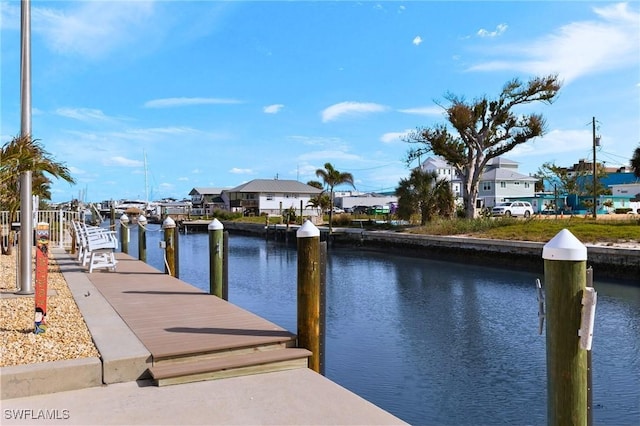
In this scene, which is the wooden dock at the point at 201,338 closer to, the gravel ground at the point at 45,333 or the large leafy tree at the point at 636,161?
the gravel ground at the point at 45,333

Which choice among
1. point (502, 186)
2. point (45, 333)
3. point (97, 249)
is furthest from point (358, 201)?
point (45, 333)

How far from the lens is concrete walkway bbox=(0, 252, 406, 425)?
4250 millimetres

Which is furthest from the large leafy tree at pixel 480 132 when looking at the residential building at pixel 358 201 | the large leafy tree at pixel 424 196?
the residential building at pixel 358 201

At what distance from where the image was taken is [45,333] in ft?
19.4

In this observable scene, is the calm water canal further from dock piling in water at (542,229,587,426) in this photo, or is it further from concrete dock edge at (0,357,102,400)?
concrete dock edge at (0,357,102,400)

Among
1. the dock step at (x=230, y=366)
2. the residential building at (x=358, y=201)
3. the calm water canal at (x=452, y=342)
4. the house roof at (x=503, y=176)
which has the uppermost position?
the house roof at (x=503, y=176)

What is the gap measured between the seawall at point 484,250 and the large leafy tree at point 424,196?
3735 millimetres

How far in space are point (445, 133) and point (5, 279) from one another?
31160 millimetres

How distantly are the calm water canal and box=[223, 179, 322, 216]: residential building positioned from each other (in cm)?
5004

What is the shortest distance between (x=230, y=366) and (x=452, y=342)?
651cm

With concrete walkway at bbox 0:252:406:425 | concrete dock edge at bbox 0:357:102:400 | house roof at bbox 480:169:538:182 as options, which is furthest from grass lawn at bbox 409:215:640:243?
house roof at bbox 480:169:538:182

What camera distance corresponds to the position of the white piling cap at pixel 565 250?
359 centimetres

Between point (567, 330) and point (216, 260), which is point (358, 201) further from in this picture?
point (567, 330)

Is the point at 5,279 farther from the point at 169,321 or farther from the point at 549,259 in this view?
the point at 549,259
